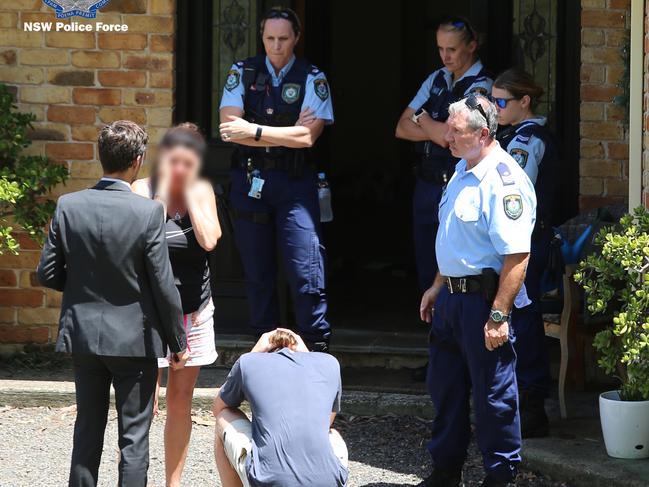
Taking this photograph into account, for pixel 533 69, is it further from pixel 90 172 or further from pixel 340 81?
pixel 340 81

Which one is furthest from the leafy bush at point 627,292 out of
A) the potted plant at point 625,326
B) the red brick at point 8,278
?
the red brick at point 8,278

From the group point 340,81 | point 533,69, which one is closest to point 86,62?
point 533,69

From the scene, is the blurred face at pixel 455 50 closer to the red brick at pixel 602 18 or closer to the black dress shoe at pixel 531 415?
the red brick at pixel 602 18

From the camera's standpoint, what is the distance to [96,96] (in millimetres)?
7277

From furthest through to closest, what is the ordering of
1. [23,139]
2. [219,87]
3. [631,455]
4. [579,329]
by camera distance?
[219,87], [23,139], [579,329], [631,455]

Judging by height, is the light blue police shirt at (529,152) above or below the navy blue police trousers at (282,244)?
above

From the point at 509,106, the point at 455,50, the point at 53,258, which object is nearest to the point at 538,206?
the point at 509,106

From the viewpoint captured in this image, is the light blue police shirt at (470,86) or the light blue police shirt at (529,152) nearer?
the light blue police shirt at (529,152)

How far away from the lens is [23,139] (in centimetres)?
702

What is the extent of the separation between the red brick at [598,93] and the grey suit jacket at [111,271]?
3242mm

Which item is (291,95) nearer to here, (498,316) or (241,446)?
(498,316)

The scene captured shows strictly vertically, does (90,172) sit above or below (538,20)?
below

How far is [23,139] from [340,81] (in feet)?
20.6

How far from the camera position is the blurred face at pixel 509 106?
603 cm
